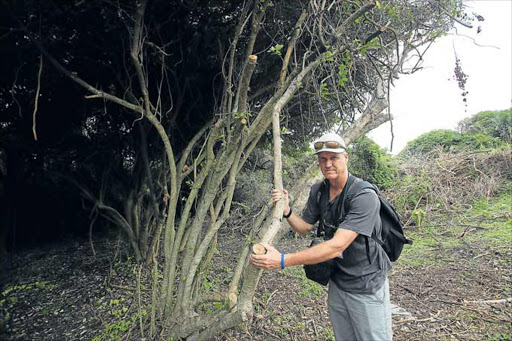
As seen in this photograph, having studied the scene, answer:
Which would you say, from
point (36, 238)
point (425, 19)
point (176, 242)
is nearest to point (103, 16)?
point (176, 242)

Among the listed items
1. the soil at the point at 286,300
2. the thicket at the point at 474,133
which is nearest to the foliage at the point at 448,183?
the soil at the point at 286,300

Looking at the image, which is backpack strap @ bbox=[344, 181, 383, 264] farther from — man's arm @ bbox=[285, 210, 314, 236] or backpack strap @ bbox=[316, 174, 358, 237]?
man's arm @ bbox=[285, 210, 314, 236]

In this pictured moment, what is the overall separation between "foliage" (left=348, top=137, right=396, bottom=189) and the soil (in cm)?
441

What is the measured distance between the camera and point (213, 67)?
4.17 metres

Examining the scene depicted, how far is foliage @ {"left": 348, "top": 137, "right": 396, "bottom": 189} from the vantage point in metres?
10.1

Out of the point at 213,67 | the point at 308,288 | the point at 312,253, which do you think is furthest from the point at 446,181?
the point at 312,253

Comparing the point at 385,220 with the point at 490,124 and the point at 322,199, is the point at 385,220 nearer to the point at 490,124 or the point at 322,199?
the point at 322,199

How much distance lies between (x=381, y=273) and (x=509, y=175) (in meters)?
10.4

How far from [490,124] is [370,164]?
9.87 m

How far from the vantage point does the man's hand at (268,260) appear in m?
1.84

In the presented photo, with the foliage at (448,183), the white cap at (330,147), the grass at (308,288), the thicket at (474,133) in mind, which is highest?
the thicket at (474,133)

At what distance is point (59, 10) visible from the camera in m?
2.62

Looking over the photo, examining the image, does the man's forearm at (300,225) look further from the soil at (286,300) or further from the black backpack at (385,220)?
the soil at (286,300)

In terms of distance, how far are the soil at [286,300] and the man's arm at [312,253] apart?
1.78m
